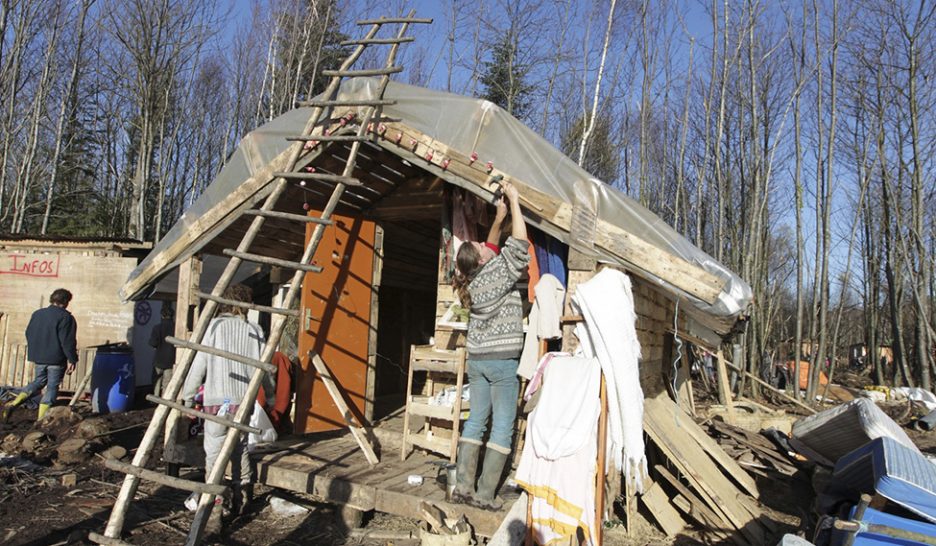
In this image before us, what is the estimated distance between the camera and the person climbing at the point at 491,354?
15.0ft

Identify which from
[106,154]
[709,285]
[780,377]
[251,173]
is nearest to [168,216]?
[106,154]

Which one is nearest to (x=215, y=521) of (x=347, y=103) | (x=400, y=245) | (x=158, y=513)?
(x=158, y=513)

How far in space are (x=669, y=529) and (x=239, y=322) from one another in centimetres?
411

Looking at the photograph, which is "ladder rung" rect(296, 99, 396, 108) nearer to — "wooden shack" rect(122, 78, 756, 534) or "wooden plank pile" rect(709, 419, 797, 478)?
"wooden shack" rect(122, 78, 756, 534)

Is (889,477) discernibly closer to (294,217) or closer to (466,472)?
(466,472)

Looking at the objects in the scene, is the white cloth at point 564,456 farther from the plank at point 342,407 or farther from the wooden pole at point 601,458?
the plank at point 342,407

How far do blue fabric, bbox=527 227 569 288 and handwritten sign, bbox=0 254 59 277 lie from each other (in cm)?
1125

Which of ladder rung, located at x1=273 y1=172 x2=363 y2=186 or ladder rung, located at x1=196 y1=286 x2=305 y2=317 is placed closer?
ladder rung, located at x1=196 y1=286 x2=305 y2=317

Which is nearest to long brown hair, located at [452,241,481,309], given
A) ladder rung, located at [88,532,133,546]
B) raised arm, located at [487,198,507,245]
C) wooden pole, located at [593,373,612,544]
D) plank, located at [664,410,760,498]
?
raised arm, located at [487,198,507,245]

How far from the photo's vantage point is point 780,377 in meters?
16.3

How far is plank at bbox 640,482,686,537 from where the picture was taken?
5438 mm

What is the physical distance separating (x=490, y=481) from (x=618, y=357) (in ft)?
4.41

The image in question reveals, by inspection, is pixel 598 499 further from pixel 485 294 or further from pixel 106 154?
pixel 106 154

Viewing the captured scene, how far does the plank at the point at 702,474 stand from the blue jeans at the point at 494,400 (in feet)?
5.55
